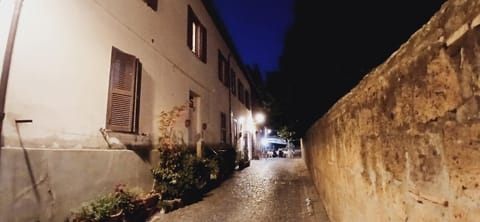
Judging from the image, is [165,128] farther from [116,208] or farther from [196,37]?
[196,37]

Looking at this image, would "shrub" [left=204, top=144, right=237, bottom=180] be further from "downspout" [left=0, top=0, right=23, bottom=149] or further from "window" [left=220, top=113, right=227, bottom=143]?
"downspout" [left=0, top=0, right=23, bottom=149]

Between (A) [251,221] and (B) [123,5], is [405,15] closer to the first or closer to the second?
(A) [251,221]

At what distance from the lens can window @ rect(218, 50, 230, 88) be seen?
12953 millimetres

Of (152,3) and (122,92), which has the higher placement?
(152,3)

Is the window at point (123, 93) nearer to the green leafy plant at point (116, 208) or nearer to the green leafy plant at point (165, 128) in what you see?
the green leafy plant at point (165, 128)

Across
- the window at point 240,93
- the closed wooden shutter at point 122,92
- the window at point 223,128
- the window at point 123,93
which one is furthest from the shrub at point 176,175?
the window at point 240,93

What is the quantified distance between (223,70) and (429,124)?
12.5 meters

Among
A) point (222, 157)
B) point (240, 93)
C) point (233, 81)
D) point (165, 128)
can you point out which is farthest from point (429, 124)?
point (240, 93)

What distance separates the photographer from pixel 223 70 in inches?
532

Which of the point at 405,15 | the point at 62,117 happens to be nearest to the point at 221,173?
the point at 62,117

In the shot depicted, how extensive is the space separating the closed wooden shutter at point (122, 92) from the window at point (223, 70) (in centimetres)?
714

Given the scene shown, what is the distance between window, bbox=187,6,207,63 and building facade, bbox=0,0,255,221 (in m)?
1.02

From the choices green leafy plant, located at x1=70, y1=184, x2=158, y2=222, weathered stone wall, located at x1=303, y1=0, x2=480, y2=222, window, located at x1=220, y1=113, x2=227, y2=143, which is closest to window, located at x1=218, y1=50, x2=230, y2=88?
window, located at x1=220, y1=113, x2=227, y2=143

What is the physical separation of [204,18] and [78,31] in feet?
23.2
